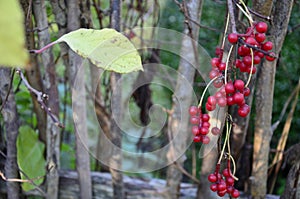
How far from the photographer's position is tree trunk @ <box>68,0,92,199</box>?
89 cm

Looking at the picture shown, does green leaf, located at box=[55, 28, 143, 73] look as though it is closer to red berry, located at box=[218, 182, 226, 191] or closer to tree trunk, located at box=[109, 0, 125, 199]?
red berry, located at box=[218, 182, 226, 191]

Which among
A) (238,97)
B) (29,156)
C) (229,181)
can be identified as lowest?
(29,156)

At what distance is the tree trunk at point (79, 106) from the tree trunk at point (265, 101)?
407mm

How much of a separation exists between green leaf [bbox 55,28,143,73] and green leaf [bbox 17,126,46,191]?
0.49m

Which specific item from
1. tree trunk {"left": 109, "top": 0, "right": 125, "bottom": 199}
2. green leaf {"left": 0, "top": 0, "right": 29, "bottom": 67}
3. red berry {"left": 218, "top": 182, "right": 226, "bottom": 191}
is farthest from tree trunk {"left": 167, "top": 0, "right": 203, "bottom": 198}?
green leaf {"left": 0, "top": 0, "right": 29, "bottom": 67}

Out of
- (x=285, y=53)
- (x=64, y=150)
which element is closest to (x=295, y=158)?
(x=285, y=53)

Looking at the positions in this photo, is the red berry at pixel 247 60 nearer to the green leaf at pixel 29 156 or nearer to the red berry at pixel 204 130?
the red berry at pixel 204 130

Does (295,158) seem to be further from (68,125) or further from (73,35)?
(68,125)

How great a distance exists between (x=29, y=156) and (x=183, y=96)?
400 mm

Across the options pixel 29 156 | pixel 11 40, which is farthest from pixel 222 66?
pixel 29 156

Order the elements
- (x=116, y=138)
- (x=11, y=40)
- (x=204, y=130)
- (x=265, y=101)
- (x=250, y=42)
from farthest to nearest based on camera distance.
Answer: (x=116, y=138) < (x=265, y=101) < (x=204, y=130) < (x=250, y=42) < (x=11, y=40)

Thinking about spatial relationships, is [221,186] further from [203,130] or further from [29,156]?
[29,156]

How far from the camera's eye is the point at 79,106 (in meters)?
0.96

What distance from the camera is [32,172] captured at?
38.6 inches
